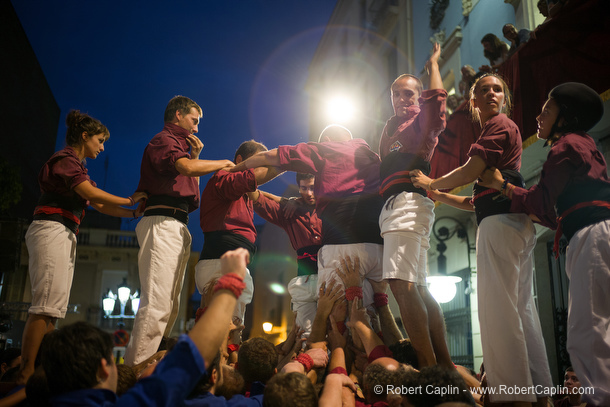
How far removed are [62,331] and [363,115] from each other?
19.2 meters

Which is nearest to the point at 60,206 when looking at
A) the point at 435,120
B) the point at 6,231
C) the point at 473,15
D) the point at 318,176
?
the point at 318,176

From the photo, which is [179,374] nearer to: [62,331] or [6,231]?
[62,331]

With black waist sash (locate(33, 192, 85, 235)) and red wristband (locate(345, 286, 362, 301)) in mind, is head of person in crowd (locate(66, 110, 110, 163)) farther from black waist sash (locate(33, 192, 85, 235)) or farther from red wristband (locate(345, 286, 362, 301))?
red wristband (locate(345, 286, 362, 301))

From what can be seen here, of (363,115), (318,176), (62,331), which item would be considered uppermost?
(363,115)

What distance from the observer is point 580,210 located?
2.95m

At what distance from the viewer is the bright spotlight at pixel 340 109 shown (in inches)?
850

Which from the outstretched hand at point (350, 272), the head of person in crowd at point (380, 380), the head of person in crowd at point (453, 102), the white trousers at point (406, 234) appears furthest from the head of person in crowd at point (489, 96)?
the head of person in crowd at point (453, 102)

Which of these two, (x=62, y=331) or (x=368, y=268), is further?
(x=368, y=268)

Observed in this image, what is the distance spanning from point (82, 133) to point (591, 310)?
4215 mm

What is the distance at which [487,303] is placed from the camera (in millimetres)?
3203

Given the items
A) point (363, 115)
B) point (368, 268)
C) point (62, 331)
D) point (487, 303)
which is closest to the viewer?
point (62, 331)

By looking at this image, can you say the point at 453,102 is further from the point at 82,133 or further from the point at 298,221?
the point at 82,133

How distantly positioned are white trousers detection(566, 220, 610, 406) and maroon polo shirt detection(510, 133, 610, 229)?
0.29 metres

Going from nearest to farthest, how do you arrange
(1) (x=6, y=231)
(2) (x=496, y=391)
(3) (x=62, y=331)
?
(3) (x=62, y=331) → (2) (x=496, y=391) → (1) (x=6, y=231)
